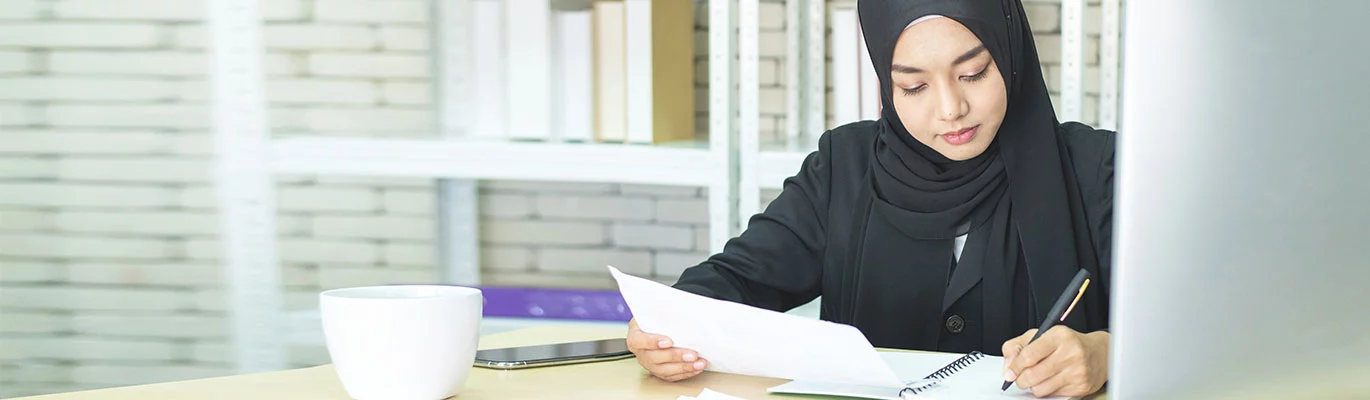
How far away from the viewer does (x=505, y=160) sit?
2.50 metres

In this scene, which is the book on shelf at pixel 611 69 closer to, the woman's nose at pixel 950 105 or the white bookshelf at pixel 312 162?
the white bookshelf at pixel 312 162

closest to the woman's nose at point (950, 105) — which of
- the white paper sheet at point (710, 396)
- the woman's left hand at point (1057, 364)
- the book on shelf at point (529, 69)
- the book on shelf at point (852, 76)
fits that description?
the woman's left hand at point (1057, 364)

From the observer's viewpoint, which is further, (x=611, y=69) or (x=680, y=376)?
(x=611, y=69)

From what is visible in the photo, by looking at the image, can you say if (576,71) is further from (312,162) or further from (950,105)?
(950,105)

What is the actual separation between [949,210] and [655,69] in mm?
1075

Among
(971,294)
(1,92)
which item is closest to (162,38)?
(1,92)

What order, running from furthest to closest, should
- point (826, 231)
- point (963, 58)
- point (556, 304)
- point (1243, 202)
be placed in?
1. point (556, 304)
2. point (826, 231)
3. point (963, 58)
4. point (1243, 202)

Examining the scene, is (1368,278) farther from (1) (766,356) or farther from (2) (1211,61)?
A: (1) (766,356)

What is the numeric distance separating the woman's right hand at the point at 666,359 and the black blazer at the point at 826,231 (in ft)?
1.25

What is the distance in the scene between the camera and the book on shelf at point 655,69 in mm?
2482

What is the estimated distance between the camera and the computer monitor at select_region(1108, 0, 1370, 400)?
1.92 feet

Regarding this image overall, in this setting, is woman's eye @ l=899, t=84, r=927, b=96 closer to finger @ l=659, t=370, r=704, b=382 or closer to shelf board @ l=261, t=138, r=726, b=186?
finger @ l=659, t=370, r=704, b=382

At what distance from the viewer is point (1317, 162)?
0.60m

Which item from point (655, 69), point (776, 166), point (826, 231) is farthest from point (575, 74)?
point (826, 231)
